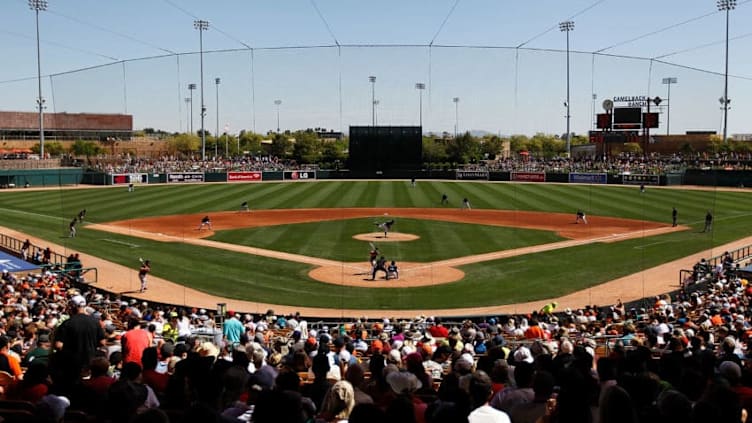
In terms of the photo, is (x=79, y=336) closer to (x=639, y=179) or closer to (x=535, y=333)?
(x=535, y=333)

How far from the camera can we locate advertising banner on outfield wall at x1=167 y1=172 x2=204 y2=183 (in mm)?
72812

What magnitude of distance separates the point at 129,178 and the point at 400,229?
135ft

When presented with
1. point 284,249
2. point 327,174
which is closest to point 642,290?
point 284,249

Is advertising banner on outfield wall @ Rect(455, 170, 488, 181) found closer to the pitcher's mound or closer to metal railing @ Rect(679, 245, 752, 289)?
the pitcher's mound

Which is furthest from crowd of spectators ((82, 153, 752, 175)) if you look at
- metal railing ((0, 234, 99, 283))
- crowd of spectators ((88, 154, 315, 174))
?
metal railing ((0, 234, 99, 283))

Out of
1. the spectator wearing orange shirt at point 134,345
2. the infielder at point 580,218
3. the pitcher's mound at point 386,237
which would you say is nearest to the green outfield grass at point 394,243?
the pitcher's mound at point 386,237

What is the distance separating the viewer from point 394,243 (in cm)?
3238

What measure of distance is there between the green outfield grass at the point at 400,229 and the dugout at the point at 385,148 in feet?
14.1

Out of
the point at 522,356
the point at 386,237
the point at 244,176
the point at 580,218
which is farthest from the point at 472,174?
the point at 522,356

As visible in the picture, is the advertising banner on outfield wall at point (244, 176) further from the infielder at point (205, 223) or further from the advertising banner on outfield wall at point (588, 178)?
the infielder at point (205, 223)

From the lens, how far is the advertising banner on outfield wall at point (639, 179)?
61984mm

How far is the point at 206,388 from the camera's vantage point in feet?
19.6

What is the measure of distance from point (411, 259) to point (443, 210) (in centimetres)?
1898

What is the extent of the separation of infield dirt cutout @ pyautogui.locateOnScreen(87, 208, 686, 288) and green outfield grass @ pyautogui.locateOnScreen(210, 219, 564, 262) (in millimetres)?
858
